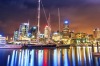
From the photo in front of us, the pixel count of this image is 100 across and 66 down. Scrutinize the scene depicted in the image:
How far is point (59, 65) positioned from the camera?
37438 mm

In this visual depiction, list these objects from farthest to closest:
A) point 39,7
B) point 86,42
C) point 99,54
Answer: point 86,42
point 39,7
point 99,54

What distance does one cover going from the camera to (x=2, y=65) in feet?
123

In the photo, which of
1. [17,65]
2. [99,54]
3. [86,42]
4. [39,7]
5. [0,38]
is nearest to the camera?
[99,54]

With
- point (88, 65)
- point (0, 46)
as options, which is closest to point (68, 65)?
point (88, 65)

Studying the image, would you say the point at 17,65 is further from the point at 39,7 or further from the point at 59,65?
the point at 39,7

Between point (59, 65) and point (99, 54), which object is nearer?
point (99, 54)

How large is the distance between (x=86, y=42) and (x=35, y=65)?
362 feet

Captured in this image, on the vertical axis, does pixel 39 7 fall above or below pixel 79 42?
above

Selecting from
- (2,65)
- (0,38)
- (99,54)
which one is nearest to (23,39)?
(0,38)

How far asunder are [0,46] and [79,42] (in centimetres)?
6801

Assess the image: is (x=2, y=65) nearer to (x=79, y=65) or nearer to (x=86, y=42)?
(x=79, y=65)

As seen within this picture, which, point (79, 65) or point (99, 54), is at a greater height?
point (99, 54)

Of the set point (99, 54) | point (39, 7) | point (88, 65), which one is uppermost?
point (39, 7)

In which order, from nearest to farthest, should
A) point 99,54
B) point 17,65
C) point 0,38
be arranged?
1. point 99,54
2. point 17,65
3. point 0,38
